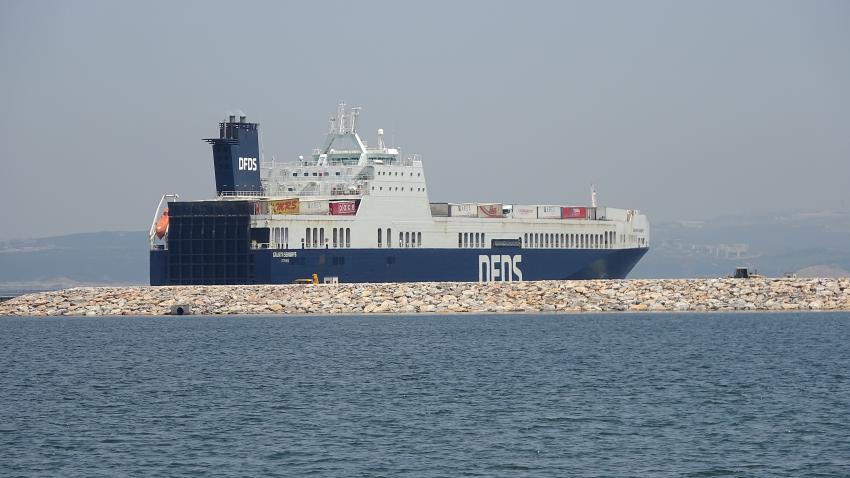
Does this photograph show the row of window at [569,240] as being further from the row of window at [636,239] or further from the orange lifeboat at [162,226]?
the orange lifeboat at [162,226]

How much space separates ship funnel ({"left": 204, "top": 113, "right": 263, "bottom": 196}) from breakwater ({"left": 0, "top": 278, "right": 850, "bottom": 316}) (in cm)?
1170

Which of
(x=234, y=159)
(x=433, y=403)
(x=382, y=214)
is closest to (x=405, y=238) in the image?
(x=382, y=214)

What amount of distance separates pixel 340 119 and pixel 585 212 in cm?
1666

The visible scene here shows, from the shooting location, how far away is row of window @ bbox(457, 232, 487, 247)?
286 ft

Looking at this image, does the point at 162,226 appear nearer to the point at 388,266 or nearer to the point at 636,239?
the point at 388,266

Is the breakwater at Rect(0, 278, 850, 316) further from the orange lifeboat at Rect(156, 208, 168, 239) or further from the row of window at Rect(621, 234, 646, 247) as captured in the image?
the row of window at Rect(621, 234, 646, 247)

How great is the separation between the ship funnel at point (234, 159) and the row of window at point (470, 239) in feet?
40.4

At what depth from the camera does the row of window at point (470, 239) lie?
8712 centimetres

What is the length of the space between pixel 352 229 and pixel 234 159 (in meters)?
8.93

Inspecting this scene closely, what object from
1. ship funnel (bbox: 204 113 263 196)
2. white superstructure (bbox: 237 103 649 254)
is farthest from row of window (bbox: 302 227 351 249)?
ship funnel (bbox: 204 113 263 196)

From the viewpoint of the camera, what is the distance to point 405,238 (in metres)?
85.1

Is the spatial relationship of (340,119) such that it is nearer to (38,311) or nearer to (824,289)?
(38,311)

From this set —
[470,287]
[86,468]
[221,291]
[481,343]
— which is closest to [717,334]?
[481,343]

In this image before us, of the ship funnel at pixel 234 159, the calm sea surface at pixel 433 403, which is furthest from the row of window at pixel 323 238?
the calm sea surface at pixel 433 403
